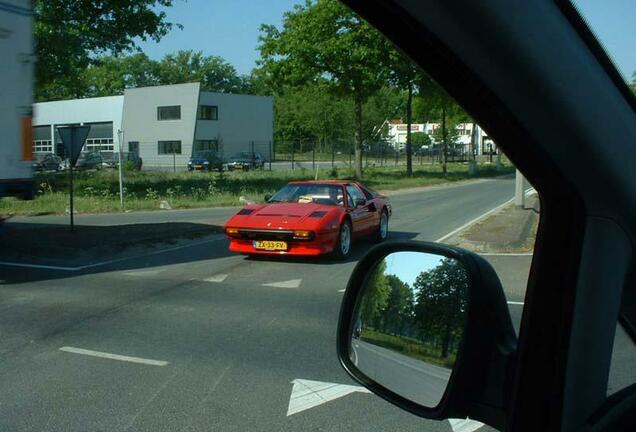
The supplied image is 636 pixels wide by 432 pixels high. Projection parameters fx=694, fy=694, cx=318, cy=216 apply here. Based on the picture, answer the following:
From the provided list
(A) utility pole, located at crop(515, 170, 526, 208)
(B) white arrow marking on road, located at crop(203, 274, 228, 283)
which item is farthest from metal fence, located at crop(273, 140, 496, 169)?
(A) utility pole, located at crop(515, 170, 526, 208)

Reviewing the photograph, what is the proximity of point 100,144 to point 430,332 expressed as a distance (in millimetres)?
52940

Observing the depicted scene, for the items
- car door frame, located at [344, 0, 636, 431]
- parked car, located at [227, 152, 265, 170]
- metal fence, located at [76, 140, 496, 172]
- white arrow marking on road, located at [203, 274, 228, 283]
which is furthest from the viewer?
parked car, located at [227, 152, 265, 170]

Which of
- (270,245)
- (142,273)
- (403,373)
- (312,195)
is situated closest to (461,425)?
(403,373)

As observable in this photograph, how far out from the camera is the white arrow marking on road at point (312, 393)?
4508mm

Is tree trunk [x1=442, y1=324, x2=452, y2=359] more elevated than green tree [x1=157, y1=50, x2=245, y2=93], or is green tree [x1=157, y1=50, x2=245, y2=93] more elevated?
green tree [x1=157, y1=50, x2=245, y2=93]

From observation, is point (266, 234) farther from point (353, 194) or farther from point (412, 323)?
point (412, 323)

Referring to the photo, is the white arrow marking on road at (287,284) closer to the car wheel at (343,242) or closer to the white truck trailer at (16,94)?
the car wheel at (343,242)

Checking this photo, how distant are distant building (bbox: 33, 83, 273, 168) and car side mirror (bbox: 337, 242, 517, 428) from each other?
1761 inches

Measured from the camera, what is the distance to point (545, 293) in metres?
1.51

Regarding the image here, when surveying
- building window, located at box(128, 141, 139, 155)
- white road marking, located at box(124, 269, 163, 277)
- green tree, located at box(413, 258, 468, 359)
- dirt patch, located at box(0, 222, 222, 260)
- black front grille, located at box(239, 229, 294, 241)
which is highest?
building window, located at box(128, 141, 139, 155)

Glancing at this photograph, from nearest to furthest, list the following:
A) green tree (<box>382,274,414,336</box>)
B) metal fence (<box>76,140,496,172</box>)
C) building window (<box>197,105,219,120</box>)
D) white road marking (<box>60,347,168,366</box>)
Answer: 1. green tree (<box>382,274,414,336</box>)
2. white road marking (<box>60,347,168,366</box>)
3. metal fence (<box>76,140,496,172</box>)
4. building window (<box>197,105,219,120</box>)

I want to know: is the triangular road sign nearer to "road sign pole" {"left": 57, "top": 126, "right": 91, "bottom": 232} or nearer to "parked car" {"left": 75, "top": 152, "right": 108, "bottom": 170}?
"road sign pole" {"left": 57, "top": 126, "right": 91, "bottom": 232}

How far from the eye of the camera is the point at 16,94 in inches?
320

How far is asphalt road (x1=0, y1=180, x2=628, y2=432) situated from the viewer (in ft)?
14.0
